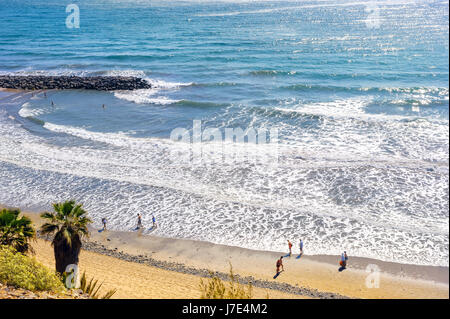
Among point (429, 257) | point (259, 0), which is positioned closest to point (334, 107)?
point (429, 257)

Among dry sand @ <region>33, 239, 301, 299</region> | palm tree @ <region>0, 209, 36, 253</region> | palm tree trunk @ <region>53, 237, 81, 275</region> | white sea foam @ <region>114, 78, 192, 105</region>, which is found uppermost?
white sea foam @ <region>114, 78, 192, 105</region>

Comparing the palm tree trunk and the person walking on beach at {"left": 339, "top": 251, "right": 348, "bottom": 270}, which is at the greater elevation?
the palm tree trunk

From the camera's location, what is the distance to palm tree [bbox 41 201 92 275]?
15242 millimetres

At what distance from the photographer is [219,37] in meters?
83.8

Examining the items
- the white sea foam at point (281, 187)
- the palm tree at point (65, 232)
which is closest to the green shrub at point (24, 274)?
the palm tree at point (65, 232)

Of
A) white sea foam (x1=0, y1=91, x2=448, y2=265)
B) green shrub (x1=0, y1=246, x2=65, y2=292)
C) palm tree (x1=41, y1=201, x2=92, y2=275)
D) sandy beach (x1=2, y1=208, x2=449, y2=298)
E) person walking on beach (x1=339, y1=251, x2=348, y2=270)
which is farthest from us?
white sea foam (x1=0, y1=91, x2=448, y2=265)

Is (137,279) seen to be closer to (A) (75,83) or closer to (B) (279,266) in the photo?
(B) (279,266)

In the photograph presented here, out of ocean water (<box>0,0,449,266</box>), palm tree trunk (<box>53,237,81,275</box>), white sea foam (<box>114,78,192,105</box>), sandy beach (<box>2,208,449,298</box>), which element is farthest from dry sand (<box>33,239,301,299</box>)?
white sea foam (<box>114,78,192,105</box>)

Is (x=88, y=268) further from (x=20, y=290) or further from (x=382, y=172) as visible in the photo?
(x=382, y=172)

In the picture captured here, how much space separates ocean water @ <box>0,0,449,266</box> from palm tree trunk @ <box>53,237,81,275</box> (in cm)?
728

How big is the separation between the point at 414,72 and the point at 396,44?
66.4 ft

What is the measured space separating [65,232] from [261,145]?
66.4ft

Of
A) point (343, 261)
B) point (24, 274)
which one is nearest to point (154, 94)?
point (343, 261)

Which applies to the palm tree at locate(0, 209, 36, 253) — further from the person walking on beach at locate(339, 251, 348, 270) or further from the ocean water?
the person walking on beach at locate(339, 251, 348, 270)
